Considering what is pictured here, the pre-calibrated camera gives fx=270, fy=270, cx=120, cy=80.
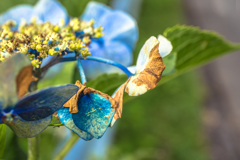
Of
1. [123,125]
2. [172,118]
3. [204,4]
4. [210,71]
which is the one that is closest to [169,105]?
[172,118]

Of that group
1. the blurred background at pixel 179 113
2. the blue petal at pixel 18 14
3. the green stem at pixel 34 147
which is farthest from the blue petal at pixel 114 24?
the blurred background at pixel 179 113

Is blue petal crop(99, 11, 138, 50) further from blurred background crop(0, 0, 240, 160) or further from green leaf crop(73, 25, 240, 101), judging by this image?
blurred background crop(0, 0, 240, 160)

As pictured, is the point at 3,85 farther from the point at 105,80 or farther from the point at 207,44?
the point at 207,44

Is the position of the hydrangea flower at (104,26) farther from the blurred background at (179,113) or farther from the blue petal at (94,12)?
the blurred background at (179,113)

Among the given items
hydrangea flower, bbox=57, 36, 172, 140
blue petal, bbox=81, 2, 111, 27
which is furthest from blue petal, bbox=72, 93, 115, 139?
blue petal, bbox=81, 2, 111, 27

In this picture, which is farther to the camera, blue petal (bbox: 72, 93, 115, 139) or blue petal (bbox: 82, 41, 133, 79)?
blue petal (bbox: 82, 41, 133, 79)
